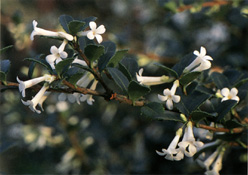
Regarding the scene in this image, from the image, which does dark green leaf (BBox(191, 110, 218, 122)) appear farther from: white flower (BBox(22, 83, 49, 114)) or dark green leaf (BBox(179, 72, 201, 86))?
white flower (BBox(22, 83, 49, 114))

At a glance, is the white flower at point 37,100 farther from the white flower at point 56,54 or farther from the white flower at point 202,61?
the white flower at point 202,61

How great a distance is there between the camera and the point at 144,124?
2391mm

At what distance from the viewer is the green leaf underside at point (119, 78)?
892mm

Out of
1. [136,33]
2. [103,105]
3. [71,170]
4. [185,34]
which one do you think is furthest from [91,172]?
[136,33]

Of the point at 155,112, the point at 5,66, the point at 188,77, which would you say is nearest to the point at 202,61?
the point at 188,77

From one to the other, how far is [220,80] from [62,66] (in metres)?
0.52

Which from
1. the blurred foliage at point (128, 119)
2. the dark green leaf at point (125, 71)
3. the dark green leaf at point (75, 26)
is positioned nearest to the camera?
the dark green leaf at point (75, 26)

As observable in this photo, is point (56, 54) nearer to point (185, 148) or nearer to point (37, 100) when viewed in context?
point (37, 100)

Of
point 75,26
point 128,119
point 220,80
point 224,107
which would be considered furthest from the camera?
point 128,119

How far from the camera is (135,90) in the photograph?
2.85ft

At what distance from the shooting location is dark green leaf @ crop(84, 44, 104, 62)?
859mm

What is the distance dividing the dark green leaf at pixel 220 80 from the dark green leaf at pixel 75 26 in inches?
18.5

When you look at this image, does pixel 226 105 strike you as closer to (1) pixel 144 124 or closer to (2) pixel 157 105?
(2) pixel 157 105

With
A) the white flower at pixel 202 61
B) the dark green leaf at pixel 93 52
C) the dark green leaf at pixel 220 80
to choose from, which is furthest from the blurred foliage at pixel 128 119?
the dark green leaf at pixel 93 52
